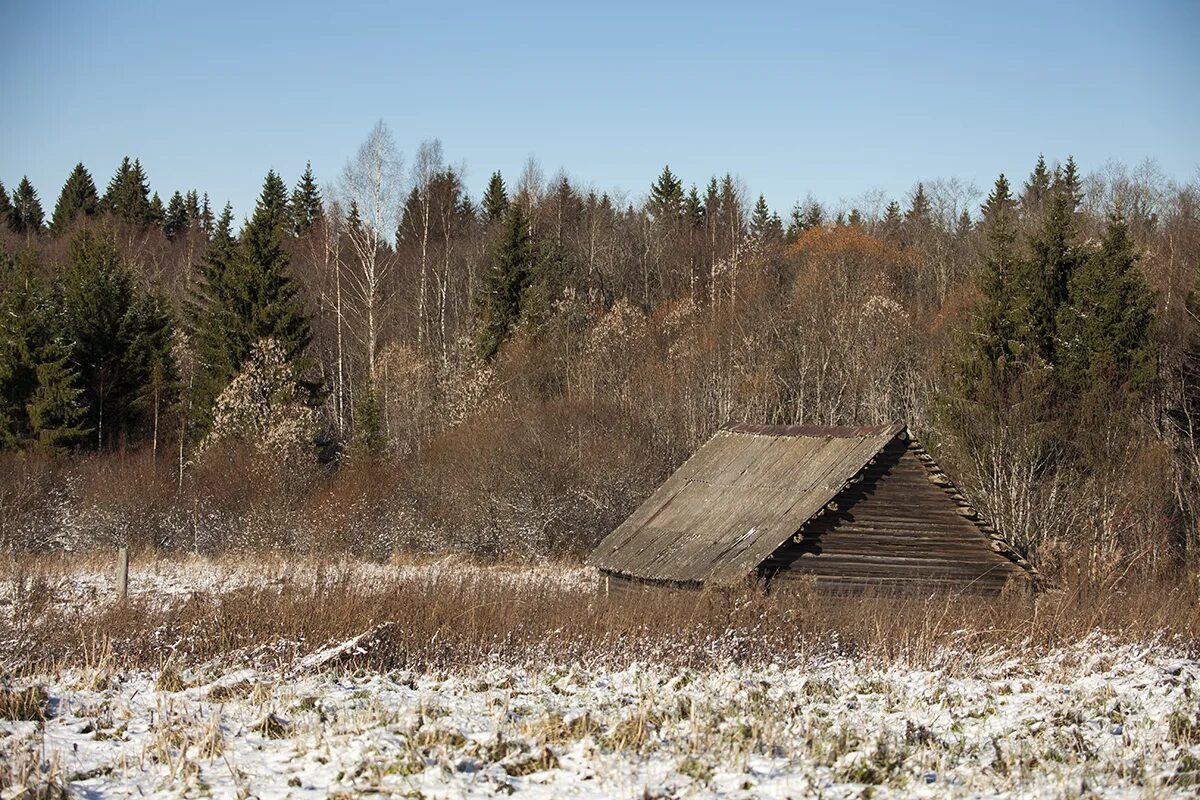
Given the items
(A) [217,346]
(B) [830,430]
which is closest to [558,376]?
(A) [217,346]

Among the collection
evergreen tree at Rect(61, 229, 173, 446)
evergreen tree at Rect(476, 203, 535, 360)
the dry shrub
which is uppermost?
evergreen tree at Rect(476, 203, 535, 360)

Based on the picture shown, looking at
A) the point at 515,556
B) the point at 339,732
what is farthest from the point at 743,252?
the point at 339,732

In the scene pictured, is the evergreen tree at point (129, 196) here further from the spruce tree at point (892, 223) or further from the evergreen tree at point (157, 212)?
the spruce tree at point (892, 223)

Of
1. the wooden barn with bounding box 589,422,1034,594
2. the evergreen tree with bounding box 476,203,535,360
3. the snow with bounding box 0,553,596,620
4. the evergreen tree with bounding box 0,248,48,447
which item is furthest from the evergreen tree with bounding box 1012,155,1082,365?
the evergreen tree with bounding box 0,248,48,447

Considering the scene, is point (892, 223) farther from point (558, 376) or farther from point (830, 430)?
point (830, 430)

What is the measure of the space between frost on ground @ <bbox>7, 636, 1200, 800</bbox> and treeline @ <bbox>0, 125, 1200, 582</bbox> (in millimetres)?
11907

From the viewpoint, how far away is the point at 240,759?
27.0 feet

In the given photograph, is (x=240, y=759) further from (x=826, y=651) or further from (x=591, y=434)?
(x=591, y=434)

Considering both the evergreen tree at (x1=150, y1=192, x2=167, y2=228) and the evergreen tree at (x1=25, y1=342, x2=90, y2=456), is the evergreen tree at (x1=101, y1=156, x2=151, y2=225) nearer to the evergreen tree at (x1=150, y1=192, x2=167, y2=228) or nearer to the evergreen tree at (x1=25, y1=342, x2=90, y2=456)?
the evergreen tree at (x1=150, y1=192, x2=167, y2=228)

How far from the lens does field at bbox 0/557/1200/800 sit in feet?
26.0

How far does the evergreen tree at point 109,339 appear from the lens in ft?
136

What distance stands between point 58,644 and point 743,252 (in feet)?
151

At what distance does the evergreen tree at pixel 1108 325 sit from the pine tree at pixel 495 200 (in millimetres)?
37737

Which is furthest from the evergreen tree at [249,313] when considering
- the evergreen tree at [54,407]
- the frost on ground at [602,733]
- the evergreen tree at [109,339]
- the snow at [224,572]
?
the frost on ground at [602,733]
